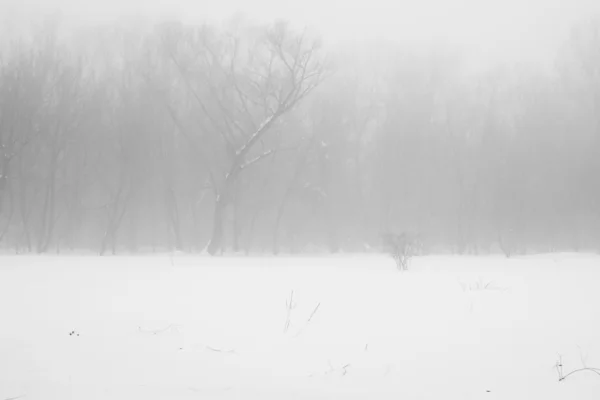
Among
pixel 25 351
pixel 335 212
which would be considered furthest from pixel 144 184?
pixel 25 351

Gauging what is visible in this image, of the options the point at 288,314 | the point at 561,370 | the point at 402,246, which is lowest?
the point at 561,370

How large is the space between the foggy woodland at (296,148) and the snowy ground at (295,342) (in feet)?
61.4

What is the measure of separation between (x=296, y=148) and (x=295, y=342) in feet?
69.8

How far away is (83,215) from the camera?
28.5 m

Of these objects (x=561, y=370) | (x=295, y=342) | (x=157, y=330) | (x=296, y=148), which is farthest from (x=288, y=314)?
(x=296, y=148)

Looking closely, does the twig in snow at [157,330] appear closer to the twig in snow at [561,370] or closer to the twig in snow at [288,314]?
the twig in snow at [288,314]

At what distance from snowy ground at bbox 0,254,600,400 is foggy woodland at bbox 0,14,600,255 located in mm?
18707

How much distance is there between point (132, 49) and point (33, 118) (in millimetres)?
7647

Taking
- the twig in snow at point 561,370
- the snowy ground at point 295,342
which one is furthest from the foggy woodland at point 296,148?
the twig in snow at point 561,370

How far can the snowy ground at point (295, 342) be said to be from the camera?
3307mm

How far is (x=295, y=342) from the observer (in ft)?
13.0

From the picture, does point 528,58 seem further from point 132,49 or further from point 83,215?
point 83,215

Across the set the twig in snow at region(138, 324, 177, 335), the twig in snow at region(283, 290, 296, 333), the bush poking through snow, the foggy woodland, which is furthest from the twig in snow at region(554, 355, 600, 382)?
the foggy woodland

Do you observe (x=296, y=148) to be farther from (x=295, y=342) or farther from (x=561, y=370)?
(x=561, y=370)
